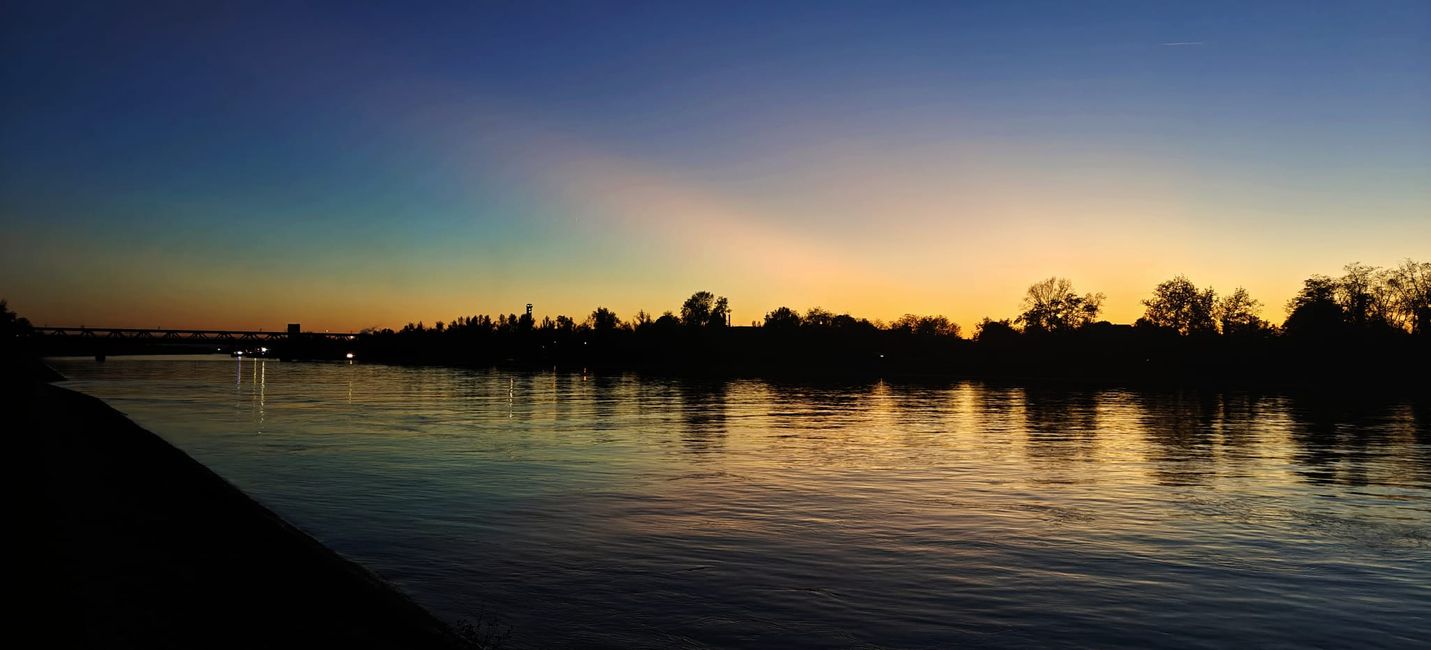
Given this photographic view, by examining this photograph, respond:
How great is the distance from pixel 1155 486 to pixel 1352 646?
16.7 m

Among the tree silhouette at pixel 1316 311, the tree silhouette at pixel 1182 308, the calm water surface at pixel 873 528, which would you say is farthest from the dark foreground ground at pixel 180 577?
the tree silhouette at pixel 1182 308

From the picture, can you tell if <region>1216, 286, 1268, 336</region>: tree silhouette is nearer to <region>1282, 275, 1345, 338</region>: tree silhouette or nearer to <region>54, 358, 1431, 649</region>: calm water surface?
<region>1282, 275, 1345, 338</region>: tree silhouette

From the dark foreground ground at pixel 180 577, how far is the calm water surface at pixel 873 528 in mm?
1622

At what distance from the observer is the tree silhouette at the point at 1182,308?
191875 mm

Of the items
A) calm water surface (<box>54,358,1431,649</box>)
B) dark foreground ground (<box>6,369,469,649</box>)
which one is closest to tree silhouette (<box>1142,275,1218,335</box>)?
calm water surface (<box>54,358,1431,649</box>)

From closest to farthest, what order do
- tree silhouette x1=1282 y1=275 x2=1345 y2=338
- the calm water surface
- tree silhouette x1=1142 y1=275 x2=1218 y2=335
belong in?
the calm water surface, tree silhouette x1=1282 y1=275 x2=1345 y2=338, tree silhouette x1=1142 y1=275 x2=1218 y2=335

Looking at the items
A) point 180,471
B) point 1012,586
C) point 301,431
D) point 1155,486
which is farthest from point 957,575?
point 301,431

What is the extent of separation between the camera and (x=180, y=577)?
549 inches

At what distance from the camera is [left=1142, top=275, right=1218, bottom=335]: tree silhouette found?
19188cm

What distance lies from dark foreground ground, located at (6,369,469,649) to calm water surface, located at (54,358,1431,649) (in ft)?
5.32

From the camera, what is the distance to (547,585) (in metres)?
16.2

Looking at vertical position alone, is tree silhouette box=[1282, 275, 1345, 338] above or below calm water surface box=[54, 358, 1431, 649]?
above

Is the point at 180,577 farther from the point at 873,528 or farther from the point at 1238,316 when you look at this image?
the point at 1238,316

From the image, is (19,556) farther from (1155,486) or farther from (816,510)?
(1155,486)
